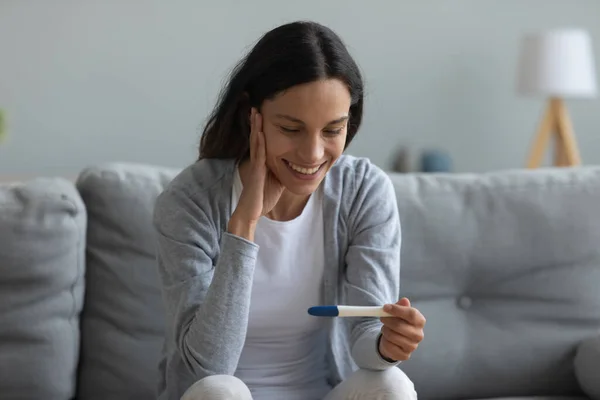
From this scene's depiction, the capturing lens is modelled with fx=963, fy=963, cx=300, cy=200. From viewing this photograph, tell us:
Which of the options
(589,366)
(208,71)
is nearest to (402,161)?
(208,71)

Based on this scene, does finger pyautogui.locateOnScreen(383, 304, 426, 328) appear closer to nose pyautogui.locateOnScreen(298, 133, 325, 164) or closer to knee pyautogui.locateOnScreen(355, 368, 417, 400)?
knee pyautogui.locateOnScreen(355, 368, 417, 400)

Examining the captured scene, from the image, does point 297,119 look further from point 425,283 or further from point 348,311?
point 425,283

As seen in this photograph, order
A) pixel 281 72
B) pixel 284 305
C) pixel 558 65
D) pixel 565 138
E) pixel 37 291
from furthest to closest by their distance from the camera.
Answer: pixel 565 138, pixel 558 65, pixel 37 291, pixel 284 305, pixel 281 72

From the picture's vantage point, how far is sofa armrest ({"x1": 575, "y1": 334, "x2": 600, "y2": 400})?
1843 mm

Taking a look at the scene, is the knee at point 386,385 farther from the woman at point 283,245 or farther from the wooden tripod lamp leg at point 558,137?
the wooden tripod lamp leg at point 558,137

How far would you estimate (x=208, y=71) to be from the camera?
3.40 metres

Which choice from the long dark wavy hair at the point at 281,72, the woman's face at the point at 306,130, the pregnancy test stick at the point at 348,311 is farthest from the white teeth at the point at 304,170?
the pregnancy test stick at the point at 348,311

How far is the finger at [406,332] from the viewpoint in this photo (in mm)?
1429

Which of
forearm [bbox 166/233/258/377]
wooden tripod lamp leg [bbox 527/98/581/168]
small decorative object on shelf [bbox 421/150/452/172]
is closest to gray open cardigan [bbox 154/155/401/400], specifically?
forearm [bbox 166/233/258/377]

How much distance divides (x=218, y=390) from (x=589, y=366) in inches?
32.1

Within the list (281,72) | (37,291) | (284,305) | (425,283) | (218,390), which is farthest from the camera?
(425,283)

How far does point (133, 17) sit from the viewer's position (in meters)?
3.30

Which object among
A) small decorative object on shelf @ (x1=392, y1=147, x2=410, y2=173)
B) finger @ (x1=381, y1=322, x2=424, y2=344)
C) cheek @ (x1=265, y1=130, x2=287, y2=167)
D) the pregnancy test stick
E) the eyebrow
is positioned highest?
the eyebrow

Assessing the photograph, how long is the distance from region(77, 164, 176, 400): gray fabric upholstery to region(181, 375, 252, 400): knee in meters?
0.42
